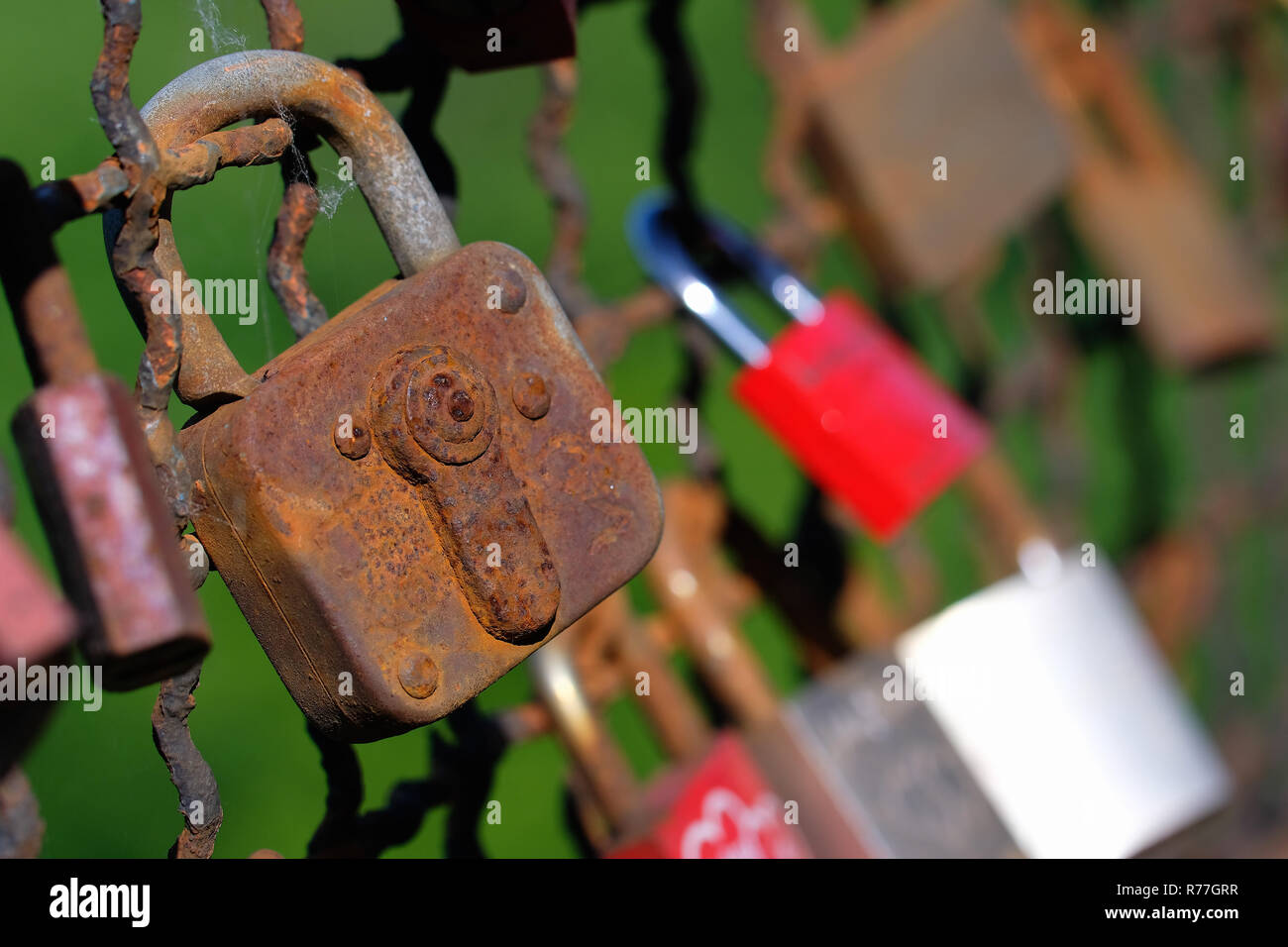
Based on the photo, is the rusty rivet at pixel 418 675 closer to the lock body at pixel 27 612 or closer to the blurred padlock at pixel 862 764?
the lock body at pixel 27 612

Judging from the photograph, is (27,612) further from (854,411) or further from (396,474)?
(854,411)

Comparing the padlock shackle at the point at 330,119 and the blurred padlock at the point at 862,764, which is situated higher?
the padlock shackle at the point at 330,119

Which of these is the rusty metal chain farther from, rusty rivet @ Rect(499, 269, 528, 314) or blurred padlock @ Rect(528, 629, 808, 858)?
blurred padlock @ Rect(528, 629, 808, 858)

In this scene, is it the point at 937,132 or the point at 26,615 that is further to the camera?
the point at 937,132

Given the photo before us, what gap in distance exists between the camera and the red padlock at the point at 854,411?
33.6 inches

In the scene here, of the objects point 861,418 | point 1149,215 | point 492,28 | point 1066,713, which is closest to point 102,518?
point 492,28

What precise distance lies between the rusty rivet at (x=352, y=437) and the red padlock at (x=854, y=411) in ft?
1.69

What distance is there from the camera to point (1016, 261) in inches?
69.8

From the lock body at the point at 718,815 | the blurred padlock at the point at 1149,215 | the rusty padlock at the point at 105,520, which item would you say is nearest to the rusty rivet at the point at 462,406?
the rusty padlock at the point at 105,520

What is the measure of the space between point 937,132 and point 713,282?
41 cm

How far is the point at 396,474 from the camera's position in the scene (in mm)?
414
